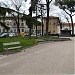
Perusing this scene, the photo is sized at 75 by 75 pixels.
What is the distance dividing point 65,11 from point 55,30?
60930 mm

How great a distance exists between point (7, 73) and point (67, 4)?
286 ft

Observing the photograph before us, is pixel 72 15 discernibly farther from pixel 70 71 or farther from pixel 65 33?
pixel 70 71

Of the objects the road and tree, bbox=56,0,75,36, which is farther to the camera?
tree, bbox=56,0,75,36

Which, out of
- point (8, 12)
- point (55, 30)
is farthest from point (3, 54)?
point (55, 30)

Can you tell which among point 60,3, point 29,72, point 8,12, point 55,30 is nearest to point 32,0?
point 8,12

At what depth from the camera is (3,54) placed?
22406mm

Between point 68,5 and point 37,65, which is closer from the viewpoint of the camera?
point 37,65

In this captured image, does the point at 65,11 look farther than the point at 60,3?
Yes

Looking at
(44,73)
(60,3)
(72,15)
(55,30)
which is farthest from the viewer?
(55,30)

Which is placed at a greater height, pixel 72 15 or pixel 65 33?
pixel 72 15

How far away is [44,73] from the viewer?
12.1 metres

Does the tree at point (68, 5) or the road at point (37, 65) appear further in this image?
the tree at point (68, 5)

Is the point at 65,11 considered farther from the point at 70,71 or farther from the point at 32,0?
the point at 70,71

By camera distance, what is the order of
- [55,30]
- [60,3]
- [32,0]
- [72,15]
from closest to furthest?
[32,0]
[60,3]
[72,15]
[55,30]
